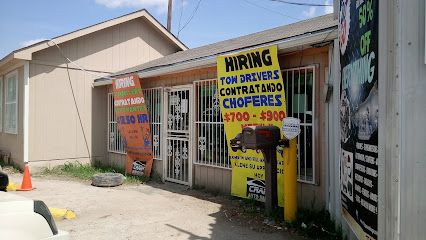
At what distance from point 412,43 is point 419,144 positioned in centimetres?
69

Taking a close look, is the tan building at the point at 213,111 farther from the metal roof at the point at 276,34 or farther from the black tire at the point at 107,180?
the black tire at the point at 107,180

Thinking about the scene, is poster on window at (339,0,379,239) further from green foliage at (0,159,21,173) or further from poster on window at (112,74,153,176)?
green foliage at (0,159,21,173)

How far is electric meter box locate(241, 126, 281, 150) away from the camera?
5.11 meters

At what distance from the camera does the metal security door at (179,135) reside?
27.0ft

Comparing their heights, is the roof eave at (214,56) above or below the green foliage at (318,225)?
above

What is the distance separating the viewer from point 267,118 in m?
6.13

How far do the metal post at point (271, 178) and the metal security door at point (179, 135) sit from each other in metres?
3.00

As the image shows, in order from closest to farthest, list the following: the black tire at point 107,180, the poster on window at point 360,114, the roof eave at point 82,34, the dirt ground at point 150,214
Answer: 1. the poster on window at point 360,114
2. the dirt ground at point 150,214
3. the black tire at point 107,180
4. the roof eave at point 82,34

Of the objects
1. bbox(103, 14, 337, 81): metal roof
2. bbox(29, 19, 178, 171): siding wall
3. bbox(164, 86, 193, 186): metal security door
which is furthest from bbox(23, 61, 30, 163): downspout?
bbox(164, 86, 193, 186): metal security door

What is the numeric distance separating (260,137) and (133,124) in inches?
216

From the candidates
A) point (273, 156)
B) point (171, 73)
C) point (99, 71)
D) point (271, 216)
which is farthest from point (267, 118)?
point (99, 71)

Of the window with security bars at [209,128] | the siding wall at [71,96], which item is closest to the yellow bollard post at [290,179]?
the window with security bars at [209,128]

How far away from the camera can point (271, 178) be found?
5445 mm

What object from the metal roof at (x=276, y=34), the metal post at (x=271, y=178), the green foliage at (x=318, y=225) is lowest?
the green foliage at (x=318, y=225)
